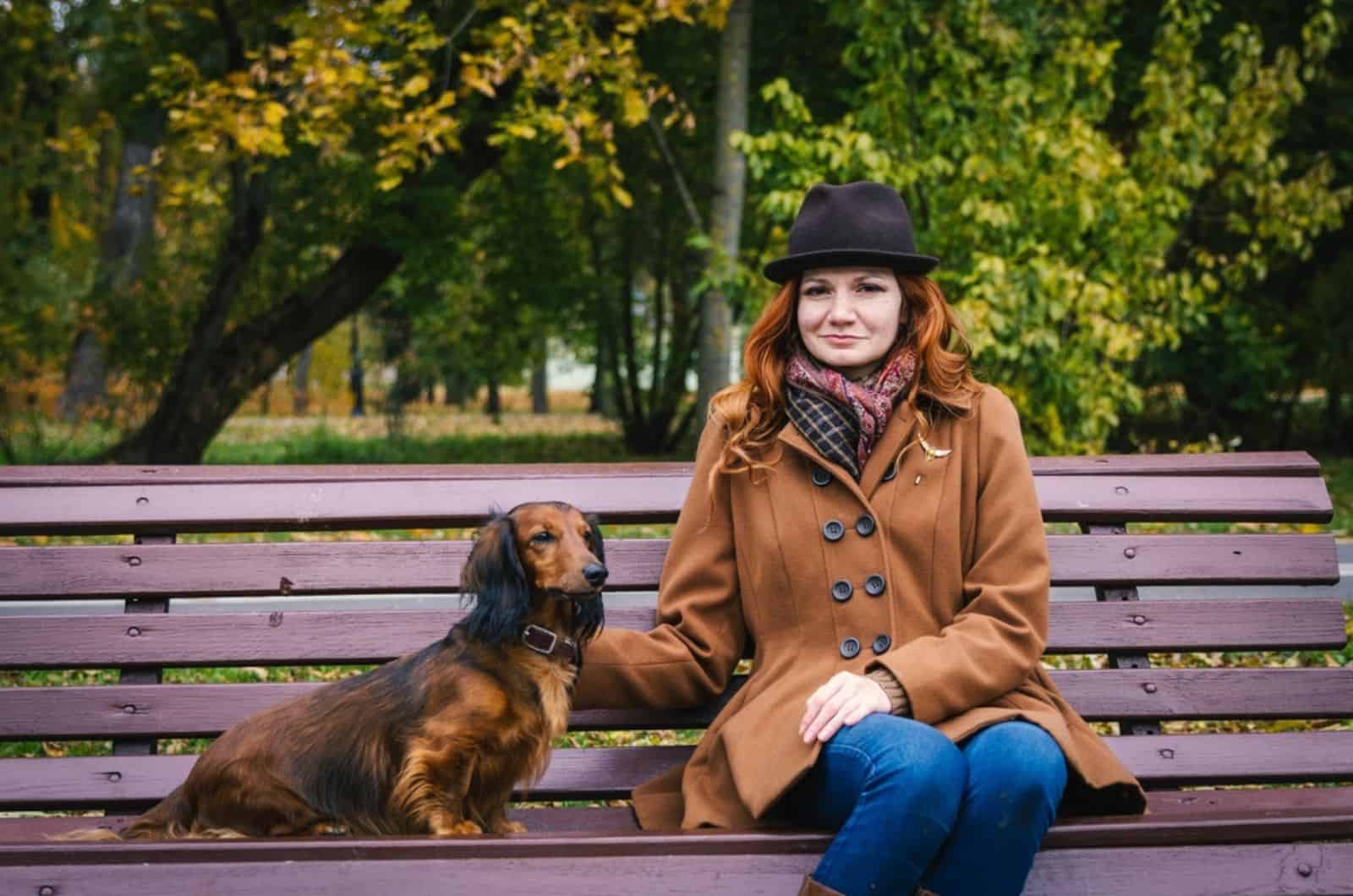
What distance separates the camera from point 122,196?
24.2 metres

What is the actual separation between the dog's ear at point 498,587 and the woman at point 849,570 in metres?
0.31

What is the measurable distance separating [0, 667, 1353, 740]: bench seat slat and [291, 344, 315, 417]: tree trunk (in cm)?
3923

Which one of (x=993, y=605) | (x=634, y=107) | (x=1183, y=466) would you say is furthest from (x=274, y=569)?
(x=634, y=107)

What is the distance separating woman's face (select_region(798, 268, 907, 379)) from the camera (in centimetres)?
340

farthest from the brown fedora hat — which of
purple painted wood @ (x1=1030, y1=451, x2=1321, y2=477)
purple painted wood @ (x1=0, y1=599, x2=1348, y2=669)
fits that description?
purple painted wood @ (x1=0, y1=599, x2=1348, y2=669)

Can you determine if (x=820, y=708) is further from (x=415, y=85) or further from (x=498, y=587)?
Answer: (x=415, y=85)

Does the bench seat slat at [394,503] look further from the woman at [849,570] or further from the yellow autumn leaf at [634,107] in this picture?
the yellow autumn leaf at [634,107]

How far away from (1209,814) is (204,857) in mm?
1937

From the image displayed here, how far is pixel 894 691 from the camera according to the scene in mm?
3090

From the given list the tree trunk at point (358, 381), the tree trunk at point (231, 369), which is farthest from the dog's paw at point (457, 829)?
the tree trunk at point (358, 381)

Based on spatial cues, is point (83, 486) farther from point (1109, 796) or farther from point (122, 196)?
point (122, 196)

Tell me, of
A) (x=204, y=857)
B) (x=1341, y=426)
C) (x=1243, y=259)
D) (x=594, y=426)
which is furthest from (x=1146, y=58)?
(x=204, y=857)

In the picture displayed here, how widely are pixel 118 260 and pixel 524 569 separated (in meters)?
17.7

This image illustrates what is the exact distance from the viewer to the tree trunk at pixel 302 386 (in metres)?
43.3
